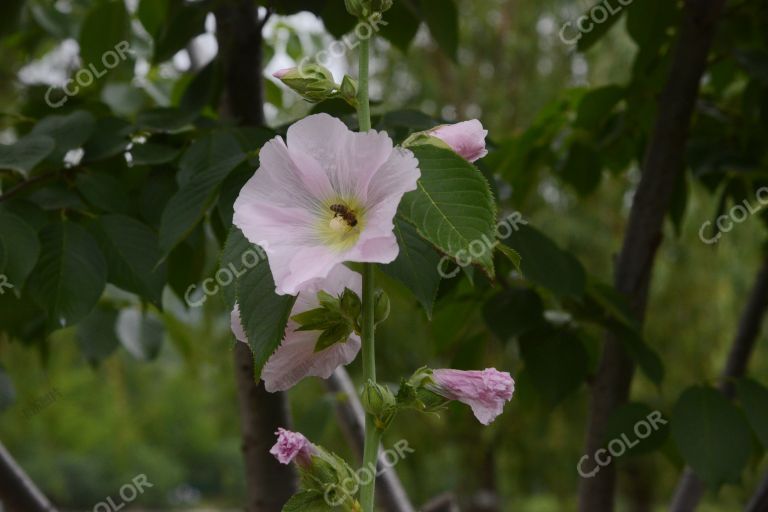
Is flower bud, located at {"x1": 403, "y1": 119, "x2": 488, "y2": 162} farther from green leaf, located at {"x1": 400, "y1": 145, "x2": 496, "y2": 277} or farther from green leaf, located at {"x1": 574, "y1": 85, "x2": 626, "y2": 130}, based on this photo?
green leaf, located at {"x1": 574, "y1": 85, "x2": 626, "y2": 130}

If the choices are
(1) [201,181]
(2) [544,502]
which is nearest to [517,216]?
(1) [201,181]

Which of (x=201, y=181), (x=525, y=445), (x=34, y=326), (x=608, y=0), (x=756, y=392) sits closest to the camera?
(x=201, y=181)

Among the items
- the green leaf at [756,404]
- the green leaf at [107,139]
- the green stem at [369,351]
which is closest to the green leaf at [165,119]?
the green leaf at [107,139]

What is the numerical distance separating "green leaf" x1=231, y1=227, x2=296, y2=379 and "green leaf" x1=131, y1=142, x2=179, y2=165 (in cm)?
41

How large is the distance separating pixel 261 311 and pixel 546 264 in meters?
0.49

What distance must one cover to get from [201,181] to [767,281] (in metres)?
1.14

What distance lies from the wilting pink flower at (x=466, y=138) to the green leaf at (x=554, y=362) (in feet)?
1.90

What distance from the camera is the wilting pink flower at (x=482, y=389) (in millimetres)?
537

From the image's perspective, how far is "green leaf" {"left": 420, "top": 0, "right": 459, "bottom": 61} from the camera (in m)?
1.15

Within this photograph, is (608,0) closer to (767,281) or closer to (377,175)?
(767,281)

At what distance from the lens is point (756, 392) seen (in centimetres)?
108

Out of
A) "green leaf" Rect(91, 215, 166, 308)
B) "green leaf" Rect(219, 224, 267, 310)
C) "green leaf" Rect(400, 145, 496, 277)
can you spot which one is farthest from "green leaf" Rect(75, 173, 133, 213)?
"green leaf" Rect(400, 145, 496, 277)

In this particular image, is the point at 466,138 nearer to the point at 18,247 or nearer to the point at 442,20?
the point at 18,247

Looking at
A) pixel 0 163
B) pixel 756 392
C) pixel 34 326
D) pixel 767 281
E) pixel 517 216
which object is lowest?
pixel 767 281
